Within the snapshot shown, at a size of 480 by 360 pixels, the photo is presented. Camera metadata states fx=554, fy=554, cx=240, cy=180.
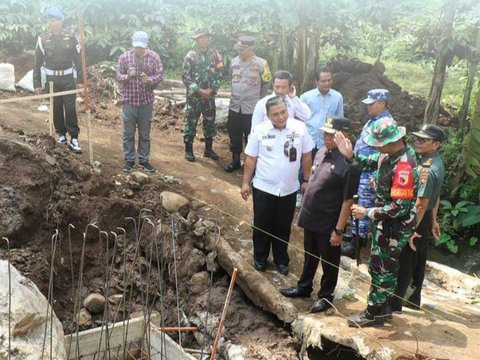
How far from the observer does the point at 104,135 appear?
850cm

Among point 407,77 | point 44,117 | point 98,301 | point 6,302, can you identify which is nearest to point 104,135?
point 44,117

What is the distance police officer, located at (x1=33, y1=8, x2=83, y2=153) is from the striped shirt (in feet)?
2.34

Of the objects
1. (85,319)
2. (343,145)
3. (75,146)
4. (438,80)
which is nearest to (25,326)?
(85,319)

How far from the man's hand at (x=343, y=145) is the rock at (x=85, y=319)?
120 inches

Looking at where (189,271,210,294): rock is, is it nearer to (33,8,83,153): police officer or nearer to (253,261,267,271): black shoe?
(253,261,267,271): black shoe

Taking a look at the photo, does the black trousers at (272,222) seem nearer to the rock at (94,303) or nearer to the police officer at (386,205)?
the police officer at (386,205)

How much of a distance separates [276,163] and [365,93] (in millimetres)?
6382

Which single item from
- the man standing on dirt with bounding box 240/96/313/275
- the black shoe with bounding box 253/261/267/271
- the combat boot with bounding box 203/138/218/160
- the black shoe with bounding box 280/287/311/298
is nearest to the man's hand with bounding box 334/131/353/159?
the man standing on dirt with bounding box 240/96/313/275

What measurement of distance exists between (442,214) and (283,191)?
4.15m

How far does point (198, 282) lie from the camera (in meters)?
5.73

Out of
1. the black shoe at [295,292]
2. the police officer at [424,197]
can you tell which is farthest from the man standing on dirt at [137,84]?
the police officer at [424,197]

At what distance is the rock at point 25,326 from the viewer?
3.58 m

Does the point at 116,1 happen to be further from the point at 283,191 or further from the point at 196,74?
the point at 283,191

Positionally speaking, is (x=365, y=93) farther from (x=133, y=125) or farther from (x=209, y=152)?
(x=133, y=125)
